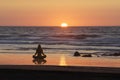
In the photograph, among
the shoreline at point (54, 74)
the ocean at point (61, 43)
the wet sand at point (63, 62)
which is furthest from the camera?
the ocean at point (61, 43)

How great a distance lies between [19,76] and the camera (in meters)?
10.9

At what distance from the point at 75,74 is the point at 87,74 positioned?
1.16 ft

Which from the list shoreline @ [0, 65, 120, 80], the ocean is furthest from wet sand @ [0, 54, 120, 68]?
the ocean

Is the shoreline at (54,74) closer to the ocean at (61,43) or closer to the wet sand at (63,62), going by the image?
the wet sand at (63,62)

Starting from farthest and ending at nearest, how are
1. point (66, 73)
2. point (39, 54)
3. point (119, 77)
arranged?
point (39, 54)
point (66, 73)
point (119, 77)

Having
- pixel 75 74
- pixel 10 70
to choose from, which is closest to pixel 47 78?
pixel 75 74

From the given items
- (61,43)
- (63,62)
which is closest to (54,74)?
(63,62)

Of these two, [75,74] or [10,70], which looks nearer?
[75,74]

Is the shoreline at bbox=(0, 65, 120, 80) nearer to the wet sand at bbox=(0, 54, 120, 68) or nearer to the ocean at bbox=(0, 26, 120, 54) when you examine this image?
the wet sand at bbox=(0, 54, 120, 68)

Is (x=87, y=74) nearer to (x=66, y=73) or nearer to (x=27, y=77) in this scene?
(x=66, y=73)

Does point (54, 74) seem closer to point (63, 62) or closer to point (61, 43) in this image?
point (63, 62)

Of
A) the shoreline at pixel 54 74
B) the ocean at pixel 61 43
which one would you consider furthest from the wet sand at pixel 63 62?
the ocean at pixel 61 43

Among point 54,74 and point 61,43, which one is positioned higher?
point 61,43

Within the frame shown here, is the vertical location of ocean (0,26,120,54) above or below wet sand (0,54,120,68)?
above
